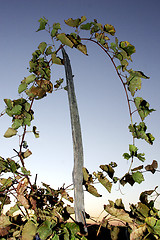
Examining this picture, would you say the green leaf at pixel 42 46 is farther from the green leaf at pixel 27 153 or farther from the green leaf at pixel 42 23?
the green leaf at pixel 27 153

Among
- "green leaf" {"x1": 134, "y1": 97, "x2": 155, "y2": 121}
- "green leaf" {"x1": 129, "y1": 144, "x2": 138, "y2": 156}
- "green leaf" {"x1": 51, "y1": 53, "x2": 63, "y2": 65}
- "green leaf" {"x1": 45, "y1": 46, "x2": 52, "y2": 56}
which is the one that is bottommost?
"green leaf" {"x1": 129, "y1": 144, "x2": 138, "y2": 156}

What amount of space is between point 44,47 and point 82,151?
61cm

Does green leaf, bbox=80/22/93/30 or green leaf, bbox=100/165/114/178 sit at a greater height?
green leaf, bbox=80/22/93/30

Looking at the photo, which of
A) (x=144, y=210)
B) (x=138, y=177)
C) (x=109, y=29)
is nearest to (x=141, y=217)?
(x=144, y=210)

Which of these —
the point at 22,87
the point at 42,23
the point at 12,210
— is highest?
the point at 42,23

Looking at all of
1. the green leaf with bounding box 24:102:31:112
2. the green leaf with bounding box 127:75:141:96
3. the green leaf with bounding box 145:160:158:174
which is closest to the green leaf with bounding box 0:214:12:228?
the green leaf with bounding box 24:102:31:112

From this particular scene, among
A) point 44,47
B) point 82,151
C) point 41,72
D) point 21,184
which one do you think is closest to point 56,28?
point 44,47

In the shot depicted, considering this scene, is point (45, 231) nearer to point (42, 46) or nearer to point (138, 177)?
point (138, 177)

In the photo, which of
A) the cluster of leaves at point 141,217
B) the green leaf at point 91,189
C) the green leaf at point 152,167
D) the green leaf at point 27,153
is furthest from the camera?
the green leaf at point 27,153

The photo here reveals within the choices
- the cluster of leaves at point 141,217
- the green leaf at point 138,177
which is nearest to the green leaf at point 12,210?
the cluster of leaves at point 141,217

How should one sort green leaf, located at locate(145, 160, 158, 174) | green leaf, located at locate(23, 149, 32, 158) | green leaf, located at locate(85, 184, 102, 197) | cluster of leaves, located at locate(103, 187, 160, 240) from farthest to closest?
green leaf, located at locate(23, 149, 32, 158) → green leaf, located at locate(145, 160, 158, 174) → green leaf, located at locate(85, 184, 102, 197) → cluster of leaves, located at locate(103, 187, 160, 240)

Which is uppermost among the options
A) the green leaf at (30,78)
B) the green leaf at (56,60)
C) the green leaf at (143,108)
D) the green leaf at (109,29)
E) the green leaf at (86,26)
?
the green leaf at (86,26)

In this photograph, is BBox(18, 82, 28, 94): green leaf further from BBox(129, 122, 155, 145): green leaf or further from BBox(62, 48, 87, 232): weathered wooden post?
BBox(129, 122, 155, 145): green leaf

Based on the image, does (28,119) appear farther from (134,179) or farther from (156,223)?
(156,223)
